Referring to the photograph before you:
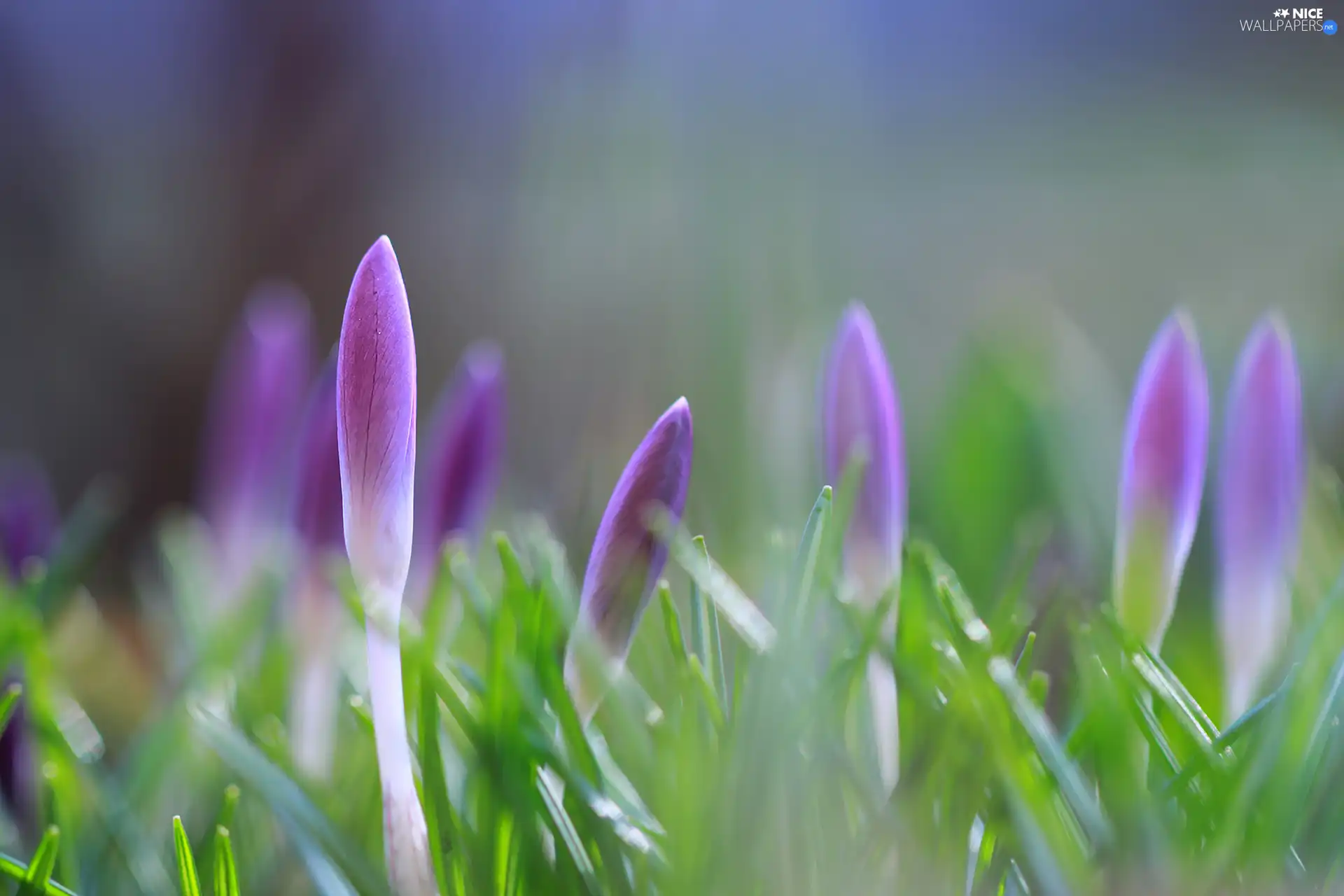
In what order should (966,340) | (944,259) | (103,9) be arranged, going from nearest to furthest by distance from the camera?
1. (966,340)
2. (103,9)
3. (944,259)

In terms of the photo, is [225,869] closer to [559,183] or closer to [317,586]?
[317,586]

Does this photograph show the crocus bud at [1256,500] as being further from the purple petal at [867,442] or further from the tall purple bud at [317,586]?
the tall purple bud at [317,586]

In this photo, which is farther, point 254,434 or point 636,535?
point 254,434

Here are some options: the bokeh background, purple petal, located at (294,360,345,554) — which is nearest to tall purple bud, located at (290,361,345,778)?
purple petal, located at (294,360,345,554)

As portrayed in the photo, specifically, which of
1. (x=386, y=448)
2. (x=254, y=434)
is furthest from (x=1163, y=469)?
(x=254, y=434)

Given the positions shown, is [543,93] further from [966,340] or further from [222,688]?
[222,688]

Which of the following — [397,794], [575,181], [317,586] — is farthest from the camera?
[575,181]

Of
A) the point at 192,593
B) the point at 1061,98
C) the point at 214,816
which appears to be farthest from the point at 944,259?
the point at 214,816
